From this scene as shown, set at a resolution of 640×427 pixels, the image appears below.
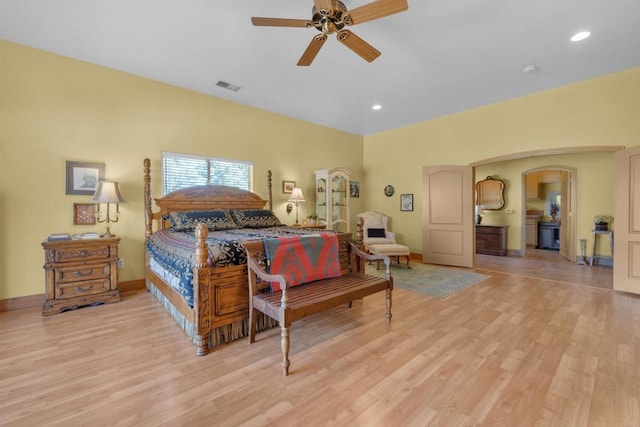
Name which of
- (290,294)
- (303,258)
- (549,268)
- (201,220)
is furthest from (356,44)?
(549,268)

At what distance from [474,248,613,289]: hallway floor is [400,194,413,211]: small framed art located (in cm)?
182

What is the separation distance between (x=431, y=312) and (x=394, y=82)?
3268mm

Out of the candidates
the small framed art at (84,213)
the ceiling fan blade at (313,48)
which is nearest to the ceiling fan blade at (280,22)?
the ceiling fan blade at (313,48)

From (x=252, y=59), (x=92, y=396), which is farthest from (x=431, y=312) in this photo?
(x=252, y=59)

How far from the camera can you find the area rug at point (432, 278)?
152 inches

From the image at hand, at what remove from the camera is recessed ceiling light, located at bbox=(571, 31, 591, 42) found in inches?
114

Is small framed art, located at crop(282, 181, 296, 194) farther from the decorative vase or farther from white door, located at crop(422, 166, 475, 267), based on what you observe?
the decorative vase

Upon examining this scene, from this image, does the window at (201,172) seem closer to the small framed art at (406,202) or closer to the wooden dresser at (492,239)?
the small framed art at (406,202)

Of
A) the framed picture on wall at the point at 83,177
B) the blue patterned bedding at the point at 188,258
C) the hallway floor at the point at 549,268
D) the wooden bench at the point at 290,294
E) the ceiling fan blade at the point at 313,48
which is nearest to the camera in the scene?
the wooden bench at the point at 290,294

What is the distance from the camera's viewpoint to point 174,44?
3096 millimetres

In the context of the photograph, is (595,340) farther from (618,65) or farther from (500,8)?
(618,65)

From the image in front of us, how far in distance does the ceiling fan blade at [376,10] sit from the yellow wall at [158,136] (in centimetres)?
316

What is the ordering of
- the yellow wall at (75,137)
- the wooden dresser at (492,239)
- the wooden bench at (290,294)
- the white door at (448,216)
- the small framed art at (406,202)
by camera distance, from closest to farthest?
1. the wooden bench at (290,294)
2. the yellow wall at (75,137)
3. the white door at (448,216)
4. the small framed art at (406,202)
5. the wooden dresser at (492,239)

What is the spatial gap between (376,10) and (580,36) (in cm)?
260
